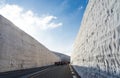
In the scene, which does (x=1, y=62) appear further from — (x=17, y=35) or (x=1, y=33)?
(x=17, y=35)

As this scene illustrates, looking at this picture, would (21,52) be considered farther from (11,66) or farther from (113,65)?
(113,65)

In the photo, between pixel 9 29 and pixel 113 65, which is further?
pixel 9 29

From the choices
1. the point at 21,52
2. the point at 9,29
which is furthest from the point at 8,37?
the point at 21,52

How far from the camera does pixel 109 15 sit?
2.85 meters

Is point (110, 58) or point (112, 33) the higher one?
point (112, 33)

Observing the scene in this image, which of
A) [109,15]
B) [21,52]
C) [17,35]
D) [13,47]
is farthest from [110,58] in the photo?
[21,52]

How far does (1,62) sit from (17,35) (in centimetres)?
636

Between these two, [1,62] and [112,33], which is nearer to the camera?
[112,33]

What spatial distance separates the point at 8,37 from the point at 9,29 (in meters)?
1.00

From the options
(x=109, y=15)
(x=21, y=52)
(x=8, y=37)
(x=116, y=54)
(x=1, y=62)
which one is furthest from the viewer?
(x=21, y=52)

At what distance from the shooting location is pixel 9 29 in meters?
20.2

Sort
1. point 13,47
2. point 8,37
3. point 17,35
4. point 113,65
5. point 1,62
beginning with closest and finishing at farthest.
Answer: point 113,65 < point 1,62 < point 8,37 < point 13,47 < point 17,35

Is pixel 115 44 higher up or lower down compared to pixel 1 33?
lower down

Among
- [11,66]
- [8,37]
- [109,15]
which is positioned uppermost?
[8,37]
